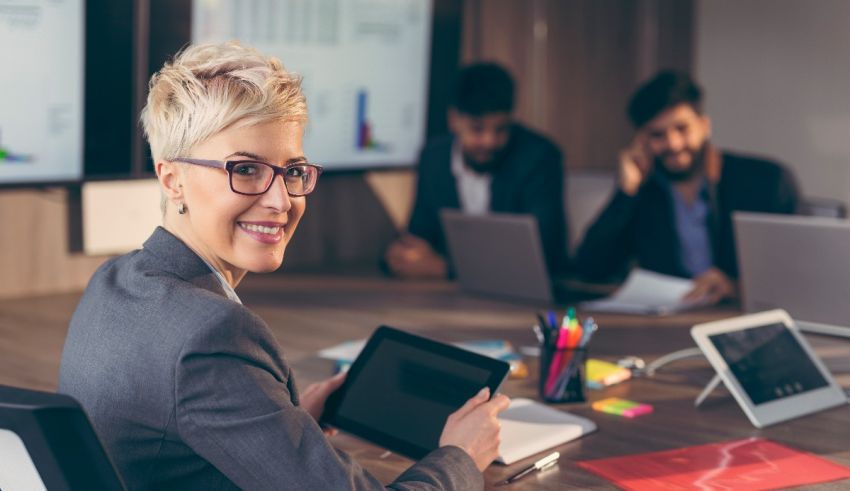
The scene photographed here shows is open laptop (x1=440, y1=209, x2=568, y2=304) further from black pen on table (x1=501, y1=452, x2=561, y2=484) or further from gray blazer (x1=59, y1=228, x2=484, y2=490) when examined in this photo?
gray blazer (x1=59, y1=228, x2=484, y2=490)

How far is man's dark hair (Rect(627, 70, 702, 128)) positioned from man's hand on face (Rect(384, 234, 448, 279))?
31.9 inches

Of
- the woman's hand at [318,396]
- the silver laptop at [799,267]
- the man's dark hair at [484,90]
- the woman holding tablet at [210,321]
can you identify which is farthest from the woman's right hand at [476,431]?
the man's dark hair at [484,90]

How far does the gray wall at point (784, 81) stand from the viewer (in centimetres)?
498

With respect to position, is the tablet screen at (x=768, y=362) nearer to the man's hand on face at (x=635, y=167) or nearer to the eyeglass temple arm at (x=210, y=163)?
the eyeglass temple arm at (x=210, y=163)

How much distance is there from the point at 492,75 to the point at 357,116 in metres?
0.51

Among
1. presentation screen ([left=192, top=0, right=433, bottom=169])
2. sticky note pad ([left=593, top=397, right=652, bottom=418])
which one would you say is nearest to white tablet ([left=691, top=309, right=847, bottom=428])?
sticky note pad ([left=593, top=397, right=652, bottom=418])

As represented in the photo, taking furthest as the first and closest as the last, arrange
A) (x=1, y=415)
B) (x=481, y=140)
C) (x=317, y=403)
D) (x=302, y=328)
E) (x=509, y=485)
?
(x=481, y=140)
(x=302, y=328)
(x=317, y=403)
(x=509, y=485)
(x=1, y=415)

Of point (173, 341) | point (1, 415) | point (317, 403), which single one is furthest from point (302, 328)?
point (1, 415)

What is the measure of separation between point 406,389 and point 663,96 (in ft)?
6.75

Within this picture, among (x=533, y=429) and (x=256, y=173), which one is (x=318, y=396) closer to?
(x=533, y=429)

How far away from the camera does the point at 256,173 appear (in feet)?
4.84

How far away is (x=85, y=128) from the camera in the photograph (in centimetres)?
326

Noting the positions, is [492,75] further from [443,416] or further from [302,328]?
[443,416]

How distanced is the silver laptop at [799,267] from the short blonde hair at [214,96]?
147cm
